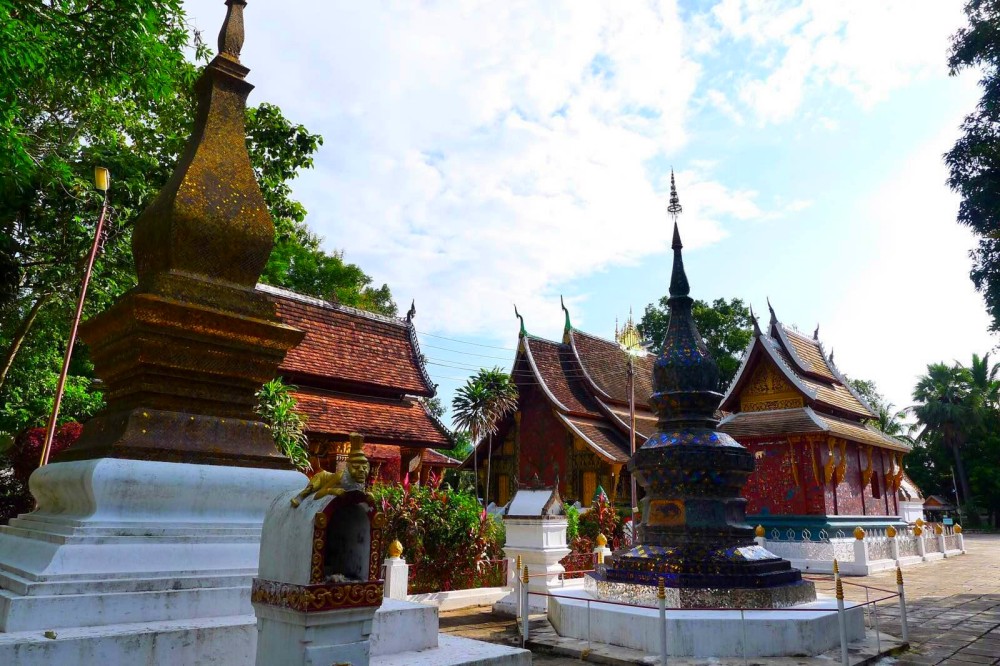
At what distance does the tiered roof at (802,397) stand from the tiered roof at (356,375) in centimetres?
876

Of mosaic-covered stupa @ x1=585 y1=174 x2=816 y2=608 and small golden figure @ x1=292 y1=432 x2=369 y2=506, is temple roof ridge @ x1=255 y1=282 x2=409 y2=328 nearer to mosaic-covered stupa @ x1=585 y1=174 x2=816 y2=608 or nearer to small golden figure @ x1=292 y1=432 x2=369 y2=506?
mosaic-covered stupa @ x1=585 y1=174 x2=816 y2=608

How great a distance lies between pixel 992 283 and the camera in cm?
1523

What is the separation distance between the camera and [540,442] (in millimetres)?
27688

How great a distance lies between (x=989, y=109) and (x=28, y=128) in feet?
64.4

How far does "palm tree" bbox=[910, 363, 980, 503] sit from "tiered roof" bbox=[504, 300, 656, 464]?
28.8 meters

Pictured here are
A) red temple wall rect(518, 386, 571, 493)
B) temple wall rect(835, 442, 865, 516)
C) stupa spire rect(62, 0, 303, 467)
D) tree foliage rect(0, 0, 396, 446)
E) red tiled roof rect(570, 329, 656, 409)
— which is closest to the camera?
stupa spire rect(62, 0, 303, 467)

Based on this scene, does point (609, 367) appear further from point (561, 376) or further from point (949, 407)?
point (949, 407)

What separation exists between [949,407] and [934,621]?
45.4 m

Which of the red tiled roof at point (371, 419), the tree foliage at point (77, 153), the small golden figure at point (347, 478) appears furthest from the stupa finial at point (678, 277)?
the red tiled roof at point (371, 419)

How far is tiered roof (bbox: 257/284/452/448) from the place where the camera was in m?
16.0

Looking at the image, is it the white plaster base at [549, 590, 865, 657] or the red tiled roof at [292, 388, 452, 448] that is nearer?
Result: the white plaster base at [549, 590, 865, 657]

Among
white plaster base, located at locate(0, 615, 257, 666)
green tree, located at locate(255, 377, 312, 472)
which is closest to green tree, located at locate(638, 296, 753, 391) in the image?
green tree, located at locate(255, 377, 312, 472)

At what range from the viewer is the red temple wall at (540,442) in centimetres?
2673

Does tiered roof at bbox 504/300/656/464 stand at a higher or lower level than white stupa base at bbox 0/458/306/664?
higher
